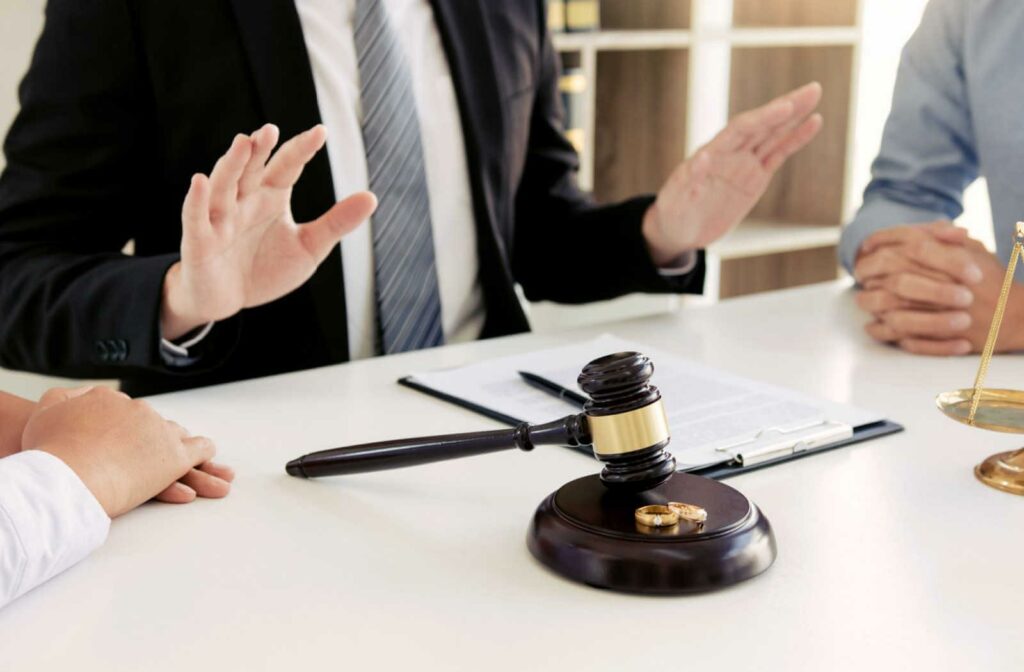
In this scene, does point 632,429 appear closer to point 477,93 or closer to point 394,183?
point 394,183

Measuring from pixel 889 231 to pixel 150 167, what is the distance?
0.98 m

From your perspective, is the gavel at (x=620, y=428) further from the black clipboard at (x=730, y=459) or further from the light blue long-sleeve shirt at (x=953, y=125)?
the light blue long-sleeve shirt at (x=953, y=125)

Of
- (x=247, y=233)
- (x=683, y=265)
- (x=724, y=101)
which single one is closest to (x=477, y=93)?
(x=683, y=265)

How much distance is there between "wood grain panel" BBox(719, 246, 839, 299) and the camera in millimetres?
3404

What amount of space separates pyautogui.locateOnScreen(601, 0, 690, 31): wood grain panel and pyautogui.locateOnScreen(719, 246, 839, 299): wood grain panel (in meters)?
0.77

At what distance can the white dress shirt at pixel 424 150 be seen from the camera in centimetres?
156

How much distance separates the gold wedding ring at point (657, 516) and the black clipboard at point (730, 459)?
169 millimetres

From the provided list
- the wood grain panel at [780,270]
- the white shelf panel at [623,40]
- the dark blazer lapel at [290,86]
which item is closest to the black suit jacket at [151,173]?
the dark blazer lapel at [290,86]

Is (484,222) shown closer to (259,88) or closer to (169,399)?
(259,88)

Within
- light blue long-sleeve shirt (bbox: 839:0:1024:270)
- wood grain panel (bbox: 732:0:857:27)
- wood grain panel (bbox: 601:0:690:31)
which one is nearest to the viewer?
light blue long-sleeve shirt (bbox: 839:0:1024:270)

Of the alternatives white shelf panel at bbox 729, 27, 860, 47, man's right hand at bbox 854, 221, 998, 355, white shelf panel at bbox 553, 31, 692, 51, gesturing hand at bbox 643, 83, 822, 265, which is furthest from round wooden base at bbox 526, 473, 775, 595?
white shelf panel at bbox 729, 27, 860, 47

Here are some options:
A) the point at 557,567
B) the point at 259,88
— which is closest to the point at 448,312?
the point at 259,88

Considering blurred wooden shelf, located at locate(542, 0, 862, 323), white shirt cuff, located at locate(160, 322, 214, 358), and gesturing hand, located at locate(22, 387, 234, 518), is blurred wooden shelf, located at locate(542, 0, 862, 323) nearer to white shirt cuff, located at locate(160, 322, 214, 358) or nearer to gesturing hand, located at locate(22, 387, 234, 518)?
white shirt cuff, located at locate(160, 322, 214, 358)

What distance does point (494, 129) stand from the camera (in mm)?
1703
